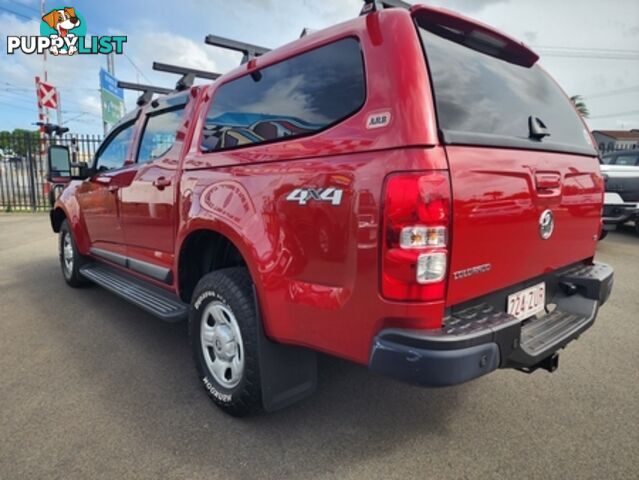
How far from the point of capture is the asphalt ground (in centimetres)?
201

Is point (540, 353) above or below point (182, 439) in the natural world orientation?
above

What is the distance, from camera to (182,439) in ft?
7.25

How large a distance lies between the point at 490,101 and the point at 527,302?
1.04 m

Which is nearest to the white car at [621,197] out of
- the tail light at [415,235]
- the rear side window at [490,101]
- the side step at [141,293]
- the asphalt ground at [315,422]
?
the asphalt ground at [315,422]

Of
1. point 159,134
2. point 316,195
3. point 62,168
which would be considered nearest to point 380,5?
point 316,195

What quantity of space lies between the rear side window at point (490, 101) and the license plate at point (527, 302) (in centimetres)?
73

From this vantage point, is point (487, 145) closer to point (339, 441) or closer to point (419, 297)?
point (419, 297)

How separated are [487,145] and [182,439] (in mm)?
2084

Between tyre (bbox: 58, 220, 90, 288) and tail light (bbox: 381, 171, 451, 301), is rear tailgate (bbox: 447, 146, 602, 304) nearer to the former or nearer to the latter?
tail light (bbox: 381, 171, 451, 301)

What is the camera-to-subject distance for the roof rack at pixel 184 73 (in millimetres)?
3406

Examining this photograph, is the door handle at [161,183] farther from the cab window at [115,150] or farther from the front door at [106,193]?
the cab window at [115,150]

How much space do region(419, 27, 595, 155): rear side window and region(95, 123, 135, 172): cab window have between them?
298 cm

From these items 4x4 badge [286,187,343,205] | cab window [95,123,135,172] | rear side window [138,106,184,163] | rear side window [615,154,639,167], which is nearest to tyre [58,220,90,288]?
cab window [95,123,135,172]

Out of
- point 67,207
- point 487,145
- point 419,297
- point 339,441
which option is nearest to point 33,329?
point 67,207
